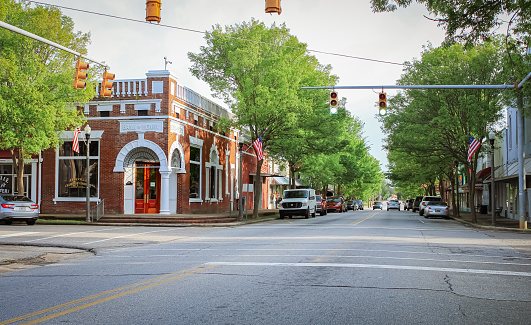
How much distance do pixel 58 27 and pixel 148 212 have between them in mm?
11385

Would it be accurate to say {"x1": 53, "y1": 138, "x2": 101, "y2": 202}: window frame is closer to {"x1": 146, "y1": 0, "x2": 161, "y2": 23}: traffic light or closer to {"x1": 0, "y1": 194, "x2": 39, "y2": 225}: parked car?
{"x1": 0, "y1": 194, "x2": 39, "y2": 225}: parked car

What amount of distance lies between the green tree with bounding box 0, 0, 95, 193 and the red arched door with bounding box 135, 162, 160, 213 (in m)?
5.47

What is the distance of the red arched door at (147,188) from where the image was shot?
104ft

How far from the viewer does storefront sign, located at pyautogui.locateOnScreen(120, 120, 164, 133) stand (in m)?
30.8

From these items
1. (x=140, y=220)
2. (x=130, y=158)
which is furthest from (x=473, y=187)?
(x=130, y=158)

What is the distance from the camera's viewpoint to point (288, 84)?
31.3m

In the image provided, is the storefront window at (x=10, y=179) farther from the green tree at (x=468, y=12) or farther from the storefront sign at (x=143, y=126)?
the green tree at (x=468, y=12)

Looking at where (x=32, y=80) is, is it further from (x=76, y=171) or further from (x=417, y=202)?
(x=417, y=202)

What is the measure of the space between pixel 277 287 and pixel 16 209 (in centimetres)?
2088

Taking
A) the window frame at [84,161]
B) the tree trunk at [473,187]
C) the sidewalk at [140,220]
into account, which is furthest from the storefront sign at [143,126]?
the tree trunk at [473,187]

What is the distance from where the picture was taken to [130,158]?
3150cm

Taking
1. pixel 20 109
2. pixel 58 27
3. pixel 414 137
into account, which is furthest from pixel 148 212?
pixel 414 137

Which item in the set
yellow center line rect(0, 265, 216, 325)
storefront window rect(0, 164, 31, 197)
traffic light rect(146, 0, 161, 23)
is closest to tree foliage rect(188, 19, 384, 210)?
storefront window rect(0, 164, 31, 197)

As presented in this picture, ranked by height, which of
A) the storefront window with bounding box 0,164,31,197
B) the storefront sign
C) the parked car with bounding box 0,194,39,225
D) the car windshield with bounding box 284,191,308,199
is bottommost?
the parked car with bounding box 0,194,39,225
